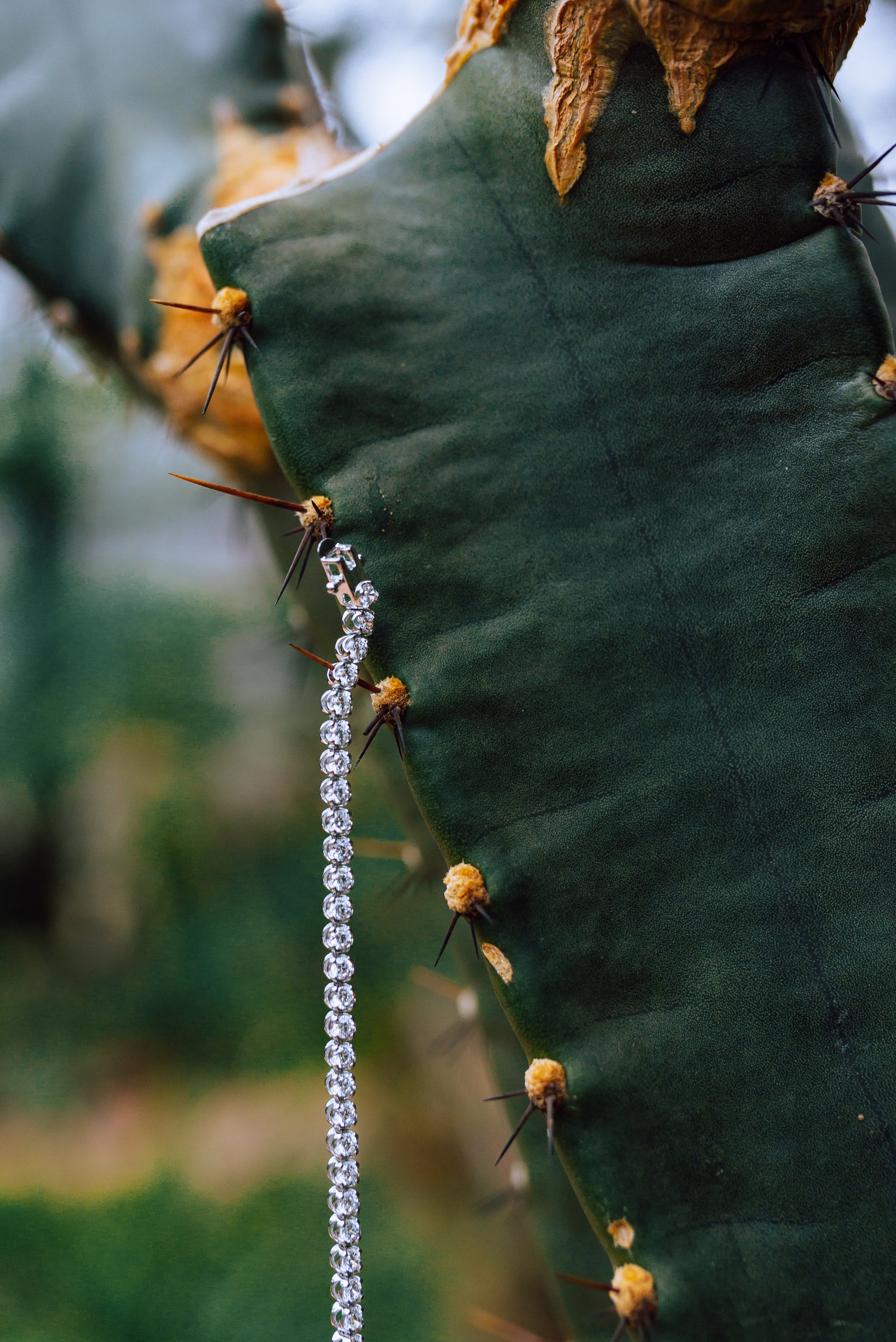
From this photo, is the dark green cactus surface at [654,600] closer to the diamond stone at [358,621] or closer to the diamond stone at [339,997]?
the diamond stone at [358,621]

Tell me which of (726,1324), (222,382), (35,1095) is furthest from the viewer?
(35,1095)

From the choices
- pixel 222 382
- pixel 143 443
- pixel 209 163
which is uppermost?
pixel 209 163

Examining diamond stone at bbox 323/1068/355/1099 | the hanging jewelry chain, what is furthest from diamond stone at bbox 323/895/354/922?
diamond stone at bbox 323/1068/355/1099

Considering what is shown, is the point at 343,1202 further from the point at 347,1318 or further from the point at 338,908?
the point at 338,908


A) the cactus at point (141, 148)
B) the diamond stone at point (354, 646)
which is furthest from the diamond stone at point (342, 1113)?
the cactus at point (141, 148)

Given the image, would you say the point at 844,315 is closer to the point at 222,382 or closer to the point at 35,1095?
the point at 222,382

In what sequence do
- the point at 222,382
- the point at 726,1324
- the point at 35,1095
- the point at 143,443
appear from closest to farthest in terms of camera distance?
the point at 726,1324 → the point at 222,382 → the point at 35,1095 → the point at 143,443

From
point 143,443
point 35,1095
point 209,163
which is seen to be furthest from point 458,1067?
point 209,163
